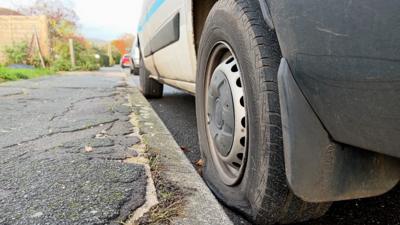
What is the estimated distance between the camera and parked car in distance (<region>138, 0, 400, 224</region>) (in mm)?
761

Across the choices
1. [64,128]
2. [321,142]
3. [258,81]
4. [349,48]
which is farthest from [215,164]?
[64,128]

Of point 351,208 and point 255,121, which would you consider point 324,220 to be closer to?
point 351,208

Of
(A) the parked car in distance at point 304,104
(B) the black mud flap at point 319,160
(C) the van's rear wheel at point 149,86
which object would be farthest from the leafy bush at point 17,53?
(B) the black mud flap at point 319,160

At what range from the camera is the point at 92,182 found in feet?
4.67

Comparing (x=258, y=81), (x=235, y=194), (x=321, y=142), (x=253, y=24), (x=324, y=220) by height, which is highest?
(x=253, y=24)

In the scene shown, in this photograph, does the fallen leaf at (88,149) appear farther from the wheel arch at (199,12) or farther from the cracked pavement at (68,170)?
the wheel arch at (199,12)

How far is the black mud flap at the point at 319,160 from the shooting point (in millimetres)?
960

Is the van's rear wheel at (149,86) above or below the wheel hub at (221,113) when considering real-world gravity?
below

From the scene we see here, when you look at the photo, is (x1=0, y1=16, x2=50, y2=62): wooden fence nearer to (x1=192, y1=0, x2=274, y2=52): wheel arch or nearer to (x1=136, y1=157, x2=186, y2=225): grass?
(x1=192, y1=0, x2=274, y2=52): wheel arch

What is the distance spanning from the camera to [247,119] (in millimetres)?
1248

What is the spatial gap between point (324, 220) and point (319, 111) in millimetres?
653

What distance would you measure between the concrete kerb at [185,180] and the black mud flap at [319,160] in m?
0.33

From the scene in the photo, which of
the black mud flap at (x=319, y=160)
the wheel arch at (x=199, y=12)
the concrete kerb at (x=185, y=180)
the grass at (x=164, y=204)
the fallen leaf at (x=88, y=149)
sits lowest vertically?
the concrete kerb at (x=185, y=180)

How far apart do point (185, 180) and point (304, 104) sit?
2.37ft
